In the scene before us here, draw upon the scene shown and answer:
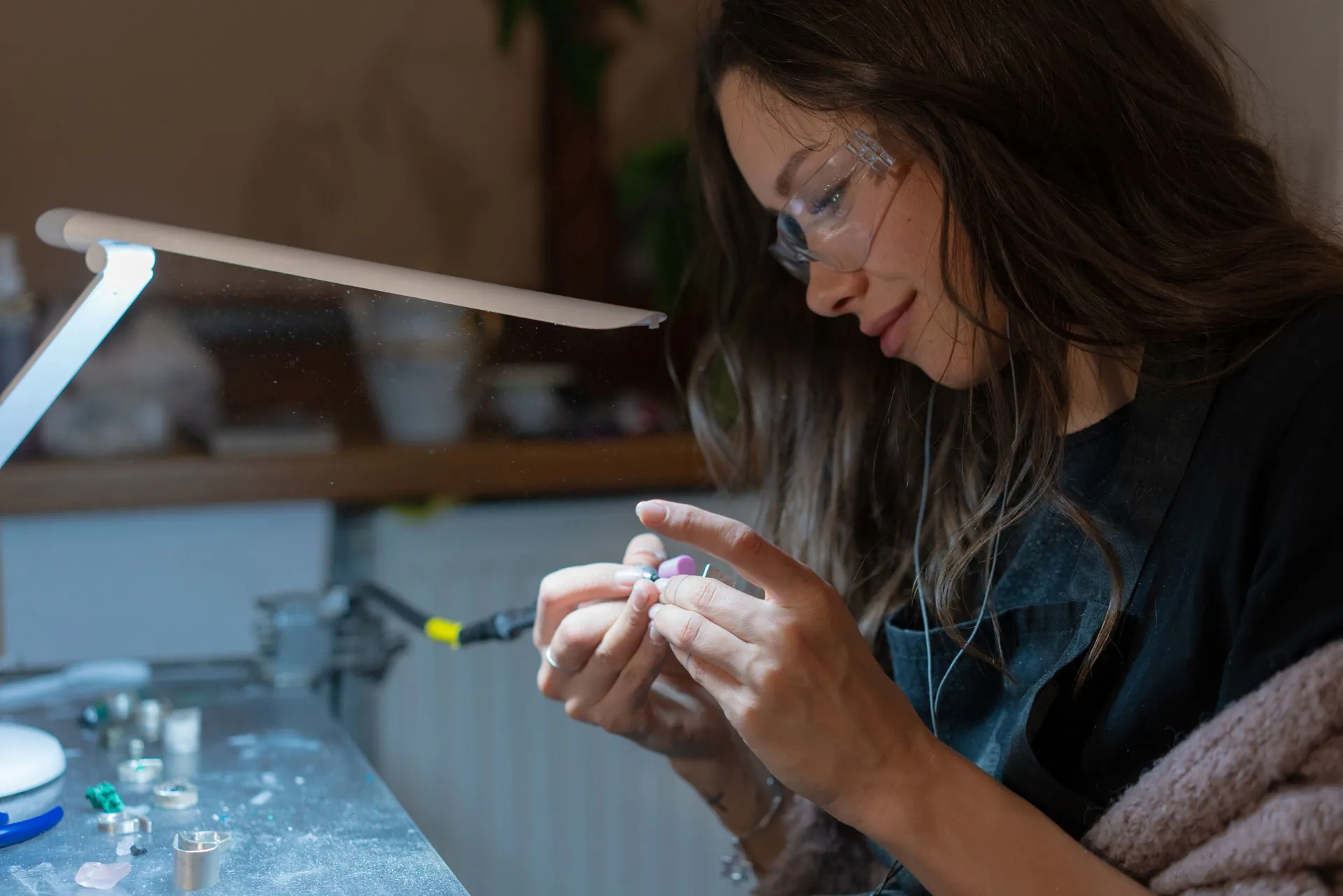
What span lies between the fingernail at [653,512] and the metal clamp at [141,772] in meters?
0.50

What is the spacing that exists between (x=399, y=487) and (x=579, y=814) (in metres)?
0.64

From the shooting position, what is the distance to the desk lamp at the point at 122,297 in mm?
821

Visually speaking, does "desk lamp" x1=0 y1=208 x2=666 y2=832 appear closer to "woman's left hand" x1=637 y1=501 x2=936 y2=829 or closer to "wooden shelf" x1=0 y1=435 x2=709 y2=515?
"woman's left hand" x1=637 y1=501 x2=936 y2=829

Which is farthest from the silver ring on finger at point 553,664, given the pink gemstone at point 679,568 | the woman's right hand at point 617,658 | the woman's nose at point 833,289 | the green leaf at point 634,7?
the green leaf at point 634,7

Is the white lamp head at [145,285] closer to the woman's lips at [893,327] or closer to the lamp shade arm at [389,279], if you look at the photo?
the lamp shade arm at [389,279]

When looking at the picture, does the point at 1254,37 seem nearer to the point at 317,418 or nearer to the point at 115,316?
the point at 317,418

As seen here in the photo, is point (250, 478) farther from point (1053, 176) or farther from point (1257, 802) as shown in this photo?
point (1257, 802)

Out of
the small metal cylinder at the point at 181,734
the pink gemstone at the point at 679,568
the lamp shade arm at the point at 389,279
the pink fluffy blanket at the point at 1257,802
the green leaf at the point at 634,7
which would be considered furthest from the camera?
the green leaf at the point at 634,7

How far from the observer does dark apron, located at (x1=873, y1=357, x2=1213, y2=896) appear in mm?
865

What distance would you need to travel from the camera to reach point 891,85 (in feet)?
2.87

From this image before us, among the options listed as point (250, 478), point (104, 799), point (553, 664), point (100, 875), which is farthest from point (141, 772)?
point (250, 478)

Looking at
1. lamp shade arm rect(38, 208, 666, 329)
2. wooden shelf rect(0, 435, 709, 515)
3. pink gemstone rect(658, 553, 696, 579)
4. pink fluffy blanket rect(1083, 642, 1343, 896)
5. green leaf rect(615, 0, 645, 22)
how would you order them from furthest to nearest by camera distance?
green leaf rect(615, 0, 645, 22)
wooden shelf rect(0, 435, 709, 515)
pink gemstone rect(658, 553, 696, 579)
lamp shade arm rect(38, 208, 666, 329)
pink fluffy blanket rect(1083, 642, 1343, 896)

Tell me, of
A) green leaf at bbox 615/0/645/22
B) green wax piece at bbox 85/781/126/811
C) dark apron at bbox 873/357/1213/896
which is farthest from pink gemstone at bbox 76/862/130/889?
green leaf at bbox 615/0/645/22

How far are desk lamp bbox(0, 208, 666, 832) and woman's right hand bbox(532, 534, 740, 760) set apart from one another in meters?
0.22
